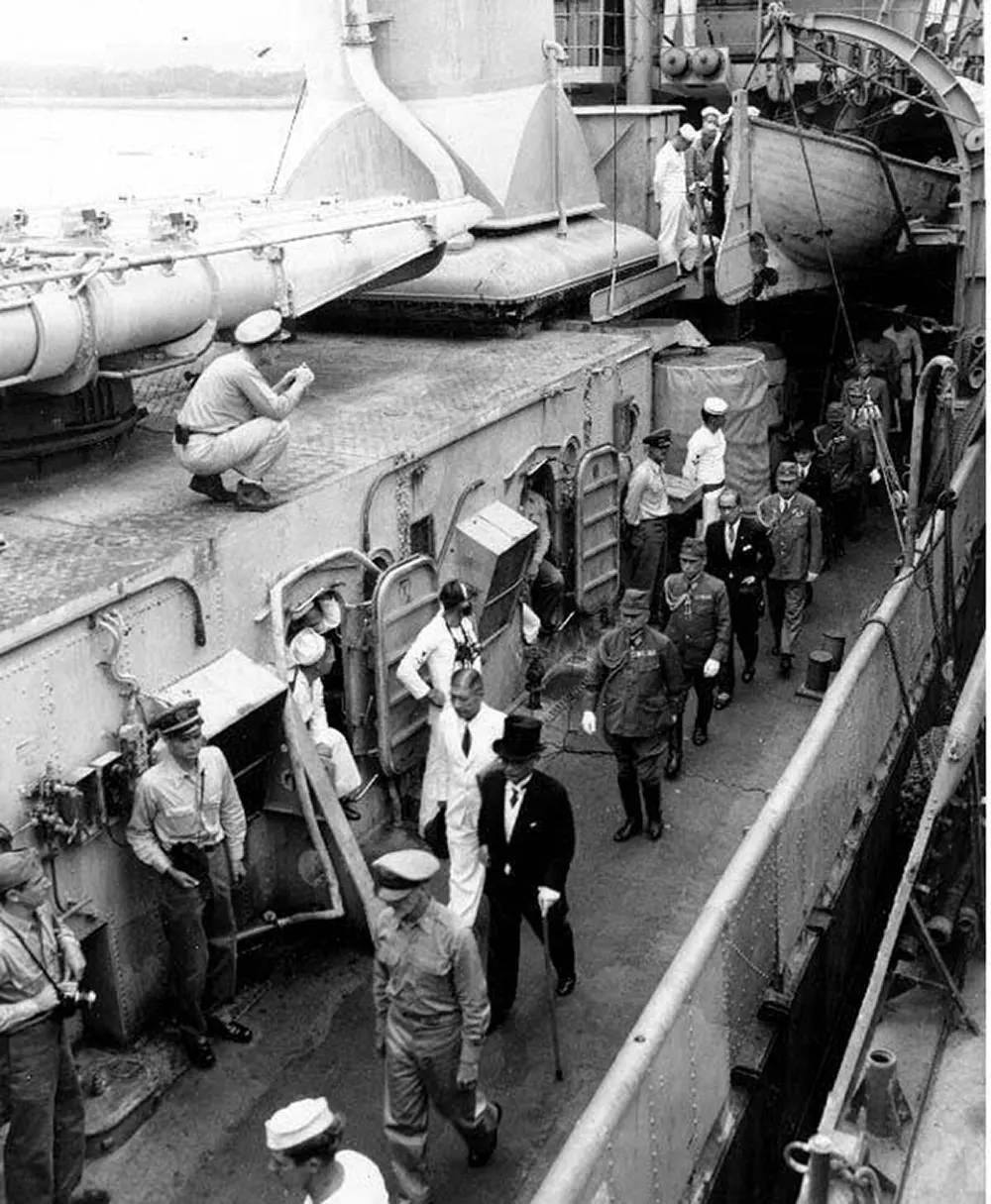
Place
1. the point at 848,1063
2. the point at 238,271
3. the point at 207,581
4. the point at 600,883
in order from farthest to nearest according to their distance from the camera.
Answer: the point at 238,271 → the point at 600,883 → the point at 207,581 → the point at 848,1063

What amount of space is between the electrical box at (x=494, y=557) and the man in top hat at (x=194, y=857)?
268 centimetres

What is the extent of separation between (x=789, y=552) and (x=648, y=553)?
41.5 inches

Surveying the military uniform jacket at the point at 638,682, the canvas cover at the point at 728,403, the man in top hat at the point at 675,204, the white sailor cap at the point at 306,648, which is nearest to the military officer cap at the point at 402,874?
the white sailor cap at the point at 306,648

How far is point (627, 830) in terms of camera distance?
7668mm

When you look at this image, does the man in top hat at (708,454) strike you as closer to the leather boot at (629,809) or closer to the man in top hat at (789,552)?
the man in top hat at (789,552)

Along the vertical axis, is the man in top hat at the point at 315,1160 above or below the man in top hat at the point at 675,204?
below

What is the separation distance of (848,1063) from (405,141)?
8500 mm

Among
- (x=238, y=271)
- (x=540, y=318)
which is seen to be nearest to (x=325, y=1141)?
(x=238, y=271)

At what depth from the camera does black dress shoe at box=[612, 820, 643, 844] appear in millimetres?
7648

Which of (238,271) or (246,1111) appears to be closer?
(246,1111)

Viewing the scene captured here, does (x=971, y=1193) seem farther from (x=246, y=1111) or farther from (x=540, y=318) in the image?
(x=540, y=318)

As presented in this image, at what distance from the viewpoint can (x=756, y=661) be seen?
32.6 feet

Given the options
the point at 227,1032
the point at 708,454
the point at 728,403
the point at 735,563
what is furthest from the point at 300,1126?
the point at 728,403

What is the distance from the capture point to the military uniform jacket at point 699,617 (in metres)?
8.19
